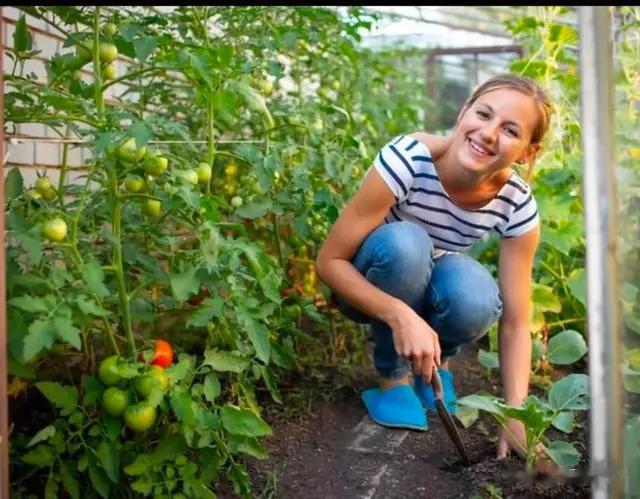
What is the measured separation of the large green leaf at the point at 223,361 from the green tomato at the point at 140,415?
182mm

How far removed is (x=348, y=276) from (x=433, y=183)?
31 cm

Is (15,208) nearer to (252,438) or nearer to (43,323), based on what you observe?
(43,323)

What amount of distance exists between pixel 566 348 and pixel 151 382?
3.54ft

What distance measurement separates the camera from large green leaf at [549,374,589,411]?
1621mm

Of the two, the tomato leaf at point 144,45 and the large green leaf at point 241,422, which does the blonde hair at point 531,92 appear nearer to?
the tomato leaf at point 144,45

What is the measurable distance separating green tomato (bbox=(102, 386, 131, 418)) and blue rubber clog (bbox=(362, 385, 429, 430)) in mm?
788

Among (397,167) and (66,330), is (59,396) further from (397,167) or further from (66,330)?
(397,167)

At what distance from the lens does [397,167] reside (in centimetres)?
186

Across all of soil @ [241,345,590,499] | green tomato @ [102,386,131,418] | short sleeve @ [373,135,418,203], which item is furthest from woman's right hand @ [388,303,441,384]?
green tomato @ [102,386,131,418]

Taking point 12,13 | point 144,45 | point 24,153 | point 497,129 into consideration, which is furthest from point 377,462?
point 12,13

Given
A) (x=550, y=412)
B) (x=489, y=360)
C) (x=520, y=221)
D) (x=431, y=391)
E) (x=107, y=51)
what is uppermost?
(x=107, y=51)

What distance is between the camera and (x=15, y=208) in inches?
54.3

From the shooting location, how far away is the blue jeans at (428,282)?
190cm

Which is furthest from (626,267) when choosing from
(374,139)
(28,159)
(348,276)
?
(374,139)
